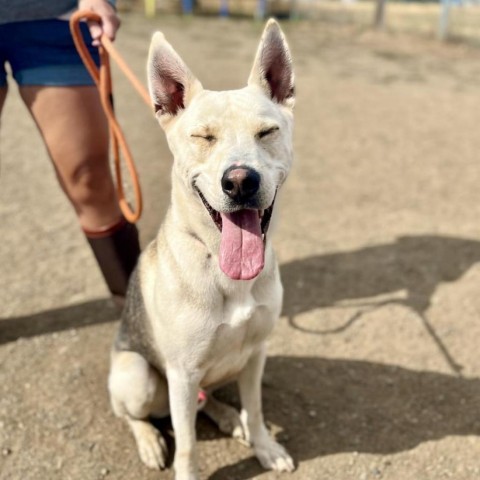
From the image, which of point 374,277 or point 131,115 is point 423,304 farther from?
point 131,115

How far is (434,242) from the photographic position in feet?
17.8

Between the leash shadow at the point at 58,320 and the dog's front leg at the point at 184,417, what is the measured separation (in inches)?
60.2

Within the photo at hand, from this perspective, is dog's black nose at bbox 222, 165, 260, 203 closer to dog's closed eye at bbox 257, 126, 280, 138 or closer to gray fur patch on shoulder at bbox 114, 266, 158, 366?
dog's closed eye at bbox 257, 126, 280, 138

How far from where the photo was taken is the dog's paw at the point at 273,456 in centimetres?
315

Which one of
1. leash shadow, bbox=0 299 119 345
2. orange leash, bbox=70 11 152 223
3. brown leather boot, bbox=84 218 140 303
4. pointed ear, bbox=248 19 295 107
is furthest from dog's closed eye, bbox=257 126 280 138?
leash shadow, bbox=0 299 119 345

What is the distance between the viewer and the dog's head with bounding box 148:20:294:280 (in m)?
2.35

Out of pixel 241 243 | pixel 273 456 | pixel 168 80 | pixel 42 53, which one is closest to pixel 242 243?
pixel 241 243

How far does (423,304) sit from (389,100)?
5.77 meters

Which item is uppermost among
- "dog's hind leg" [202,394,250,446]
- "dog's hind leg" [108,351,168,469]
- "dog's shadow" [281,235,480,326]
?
"dog's hind leg" [108,351,168,469]

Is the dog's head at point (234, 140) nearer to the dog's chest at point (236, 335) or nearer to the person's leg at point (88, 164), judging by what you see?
the dog's chest at point (236, 335)

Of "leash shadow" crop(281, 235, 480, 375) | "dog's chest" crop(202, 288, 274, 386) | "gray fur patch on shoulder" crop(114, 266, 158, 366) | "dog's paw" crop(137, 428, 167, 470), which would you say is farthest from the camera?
"leash shadow" crop(281, 235, 480, 375)

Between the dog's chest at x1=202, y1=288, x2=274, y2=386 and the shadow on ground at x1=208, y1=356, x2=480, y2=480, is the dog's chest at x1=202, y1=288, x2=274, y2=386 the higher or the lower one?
the higher one

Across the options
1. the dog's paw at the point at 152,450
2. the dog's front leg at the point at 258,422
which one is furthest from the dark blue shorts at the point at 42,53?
the dog's paw at the point at 152,450

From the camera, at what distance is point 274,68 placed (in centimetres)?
270
